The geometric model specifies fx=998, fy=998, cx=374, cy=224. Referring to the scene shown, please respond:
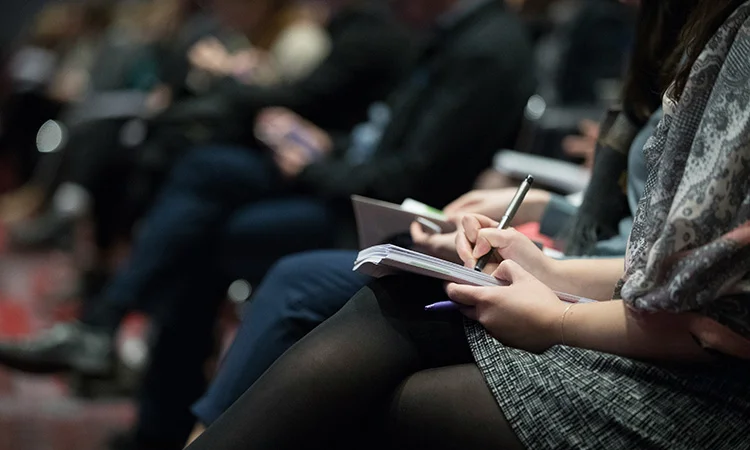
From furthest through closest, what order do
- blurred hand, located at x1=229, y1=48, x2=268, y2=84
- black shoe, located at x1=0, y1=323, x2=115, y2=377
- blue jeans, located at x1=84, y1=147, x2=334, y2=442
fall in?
blurred hand, located at x1=229, y1=48, x2=268, y2=84, black shoe, located at x1=0, y1=323, x2=115, y2=377, blue jeans, located at x1=84, y1=147, x2=334, y2=442

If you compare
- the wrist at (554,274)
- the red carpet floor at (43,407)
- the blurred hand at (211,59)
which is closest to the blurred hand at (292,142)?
the blurred hand at (211,59)

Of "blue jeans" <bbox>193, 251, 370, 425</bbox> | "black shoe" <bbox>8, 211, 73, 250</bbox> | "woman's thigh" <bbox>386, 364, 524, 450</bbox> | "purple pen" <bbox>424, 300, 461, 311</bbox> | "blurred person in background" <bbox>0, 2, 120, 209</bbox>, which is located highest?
"purple pen" <bbox>424, 300, 461, 311</bbox>

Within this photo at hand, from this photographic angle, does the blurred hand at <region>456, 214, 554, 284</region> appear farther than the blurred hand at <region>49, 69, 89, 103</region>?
No

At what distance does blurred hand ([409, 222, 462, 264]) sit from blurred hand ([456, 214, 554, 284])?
0.56ft

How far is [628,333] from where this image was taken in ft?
3.22

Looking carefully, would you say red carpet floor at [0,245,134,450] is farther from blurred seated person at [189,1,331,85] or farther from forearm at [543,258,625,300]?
forearm at [543,258,625,300]

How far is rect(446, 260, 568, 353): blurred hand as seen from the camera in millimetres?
1015

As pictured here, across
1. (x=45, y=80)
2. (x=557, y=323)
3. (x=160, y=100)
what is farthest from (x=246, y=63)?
(x=45, y=80)

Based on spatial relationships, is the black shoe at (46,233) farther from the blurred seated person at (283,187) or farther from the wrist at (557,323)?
the wrist at (557,323)

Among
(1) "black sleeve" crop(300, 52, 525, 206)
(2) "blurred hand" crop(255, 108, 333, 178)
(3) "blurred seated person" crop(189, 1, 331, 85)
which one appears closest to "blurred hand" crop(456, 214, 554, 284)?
(1) "black sleeve" crop(300, 52, 525, 206)

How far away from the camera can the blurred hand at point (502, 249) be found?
3.76 feet

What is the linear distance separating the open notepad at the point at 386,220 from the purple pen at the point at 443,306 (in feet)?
1.15

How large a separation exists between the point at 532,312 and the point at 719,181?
8.9 inches

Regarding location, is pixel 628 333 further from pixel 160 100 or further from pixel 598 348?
pixel 160 100
